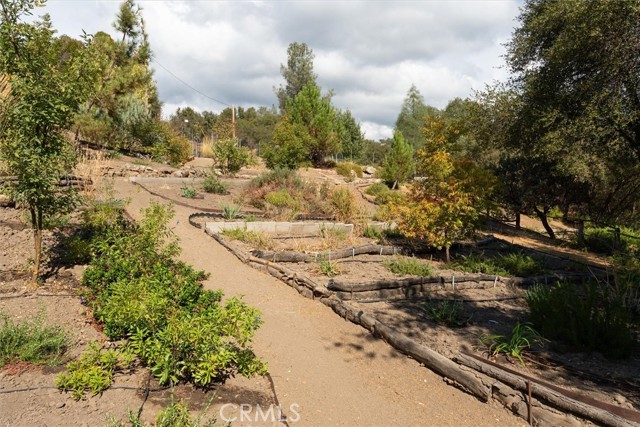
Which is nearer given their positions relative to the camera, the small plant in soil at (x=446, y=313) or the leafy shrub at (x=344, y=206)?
the small plant in soil at (x=446, y=313)

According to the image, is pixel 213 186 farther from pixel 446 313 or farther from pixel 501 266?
pixel 446 313

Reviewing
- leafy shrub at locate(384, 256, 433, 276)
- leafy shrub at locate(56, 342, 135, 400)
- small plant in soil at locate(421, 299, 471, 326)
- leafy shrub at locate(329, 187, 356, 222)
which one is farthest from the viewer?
leafy shrub at locate(329, 187, 356, 222)

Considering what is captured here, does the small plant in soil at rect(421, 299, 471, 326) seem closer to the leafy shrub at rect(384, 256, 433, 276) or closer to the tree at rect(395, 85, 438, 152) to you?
the leafy shrub at rect(384, 256, 433, 276)

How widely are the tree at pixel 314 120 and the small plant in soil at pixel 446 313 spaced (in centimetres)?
2084

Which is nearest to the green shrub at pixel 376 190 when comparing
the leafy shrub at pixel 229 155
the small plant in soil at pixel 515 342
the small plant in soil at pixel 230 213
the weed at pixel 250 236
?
the leafy shrub at pixel 229 155

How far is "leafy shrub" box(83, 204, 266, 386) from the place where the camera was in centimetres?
326

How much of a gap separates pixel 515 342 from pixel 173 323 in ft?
11.8

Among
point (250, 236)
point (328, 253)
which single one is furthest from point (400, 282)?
point (250, 236)

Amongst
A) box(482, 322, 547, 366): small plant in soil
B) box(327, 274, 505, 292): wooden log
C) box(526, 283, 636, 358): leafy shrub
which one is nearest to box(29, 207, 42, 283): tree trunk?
box(327, 274, 505, 292): wooden log

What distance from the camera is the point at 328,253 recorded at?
789 cm

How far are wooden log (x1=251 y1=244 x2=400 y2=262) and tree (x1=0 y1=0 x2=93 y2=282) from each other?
12.1 feet

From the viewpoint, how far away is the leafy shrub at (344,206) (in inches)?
446

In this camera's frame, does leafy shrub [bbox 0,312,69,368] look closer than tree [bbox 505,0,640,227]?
Yes

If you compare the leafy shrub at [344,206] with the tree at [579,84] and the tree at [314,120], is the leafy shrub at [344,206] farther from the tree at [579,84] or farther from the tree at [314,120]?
the tree at [314,120]
